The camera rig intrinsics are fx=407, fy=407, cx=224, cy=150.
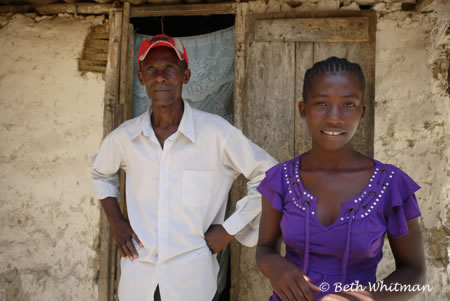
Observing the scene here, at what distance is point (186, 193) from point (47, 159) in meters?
1.64

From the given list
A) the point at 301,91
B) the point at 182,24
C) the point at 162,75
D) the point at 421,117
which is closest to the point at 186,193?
the point at 162,75

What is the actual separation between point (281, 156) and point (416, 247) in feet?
5.30

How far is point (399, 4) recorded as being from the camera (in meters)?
2.92

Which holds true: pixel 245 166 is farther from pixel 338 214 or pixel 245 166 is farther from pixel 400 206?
pixel 400 206

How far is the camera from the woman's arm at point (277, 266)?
137 cm

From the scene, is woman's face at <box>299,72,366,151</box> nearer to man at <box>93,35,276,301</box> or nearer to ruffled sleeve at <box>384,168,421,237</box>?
ruffled sleeve at <box>384,168,421,237</box>

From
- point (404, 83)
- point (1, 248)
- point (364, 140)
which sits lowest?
point (1, 248)

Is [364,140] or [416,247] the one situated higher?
[364,140]

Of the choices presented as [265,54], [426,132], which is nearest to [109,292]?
[265,54]

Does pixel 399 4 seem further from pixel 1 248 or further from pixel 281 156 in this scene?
pixel 1 248

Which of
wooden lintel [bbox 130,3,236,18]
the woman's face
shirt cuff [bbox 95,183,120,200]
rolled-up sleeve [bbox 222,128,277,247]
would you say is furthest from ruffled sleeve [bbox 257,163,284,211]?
wooden lintel [bbox 130,3,236,18]

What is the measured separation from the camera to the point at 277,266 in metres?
1.47

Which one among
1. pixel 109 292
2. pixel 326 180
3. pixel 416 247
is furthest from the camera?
pixel 109 292

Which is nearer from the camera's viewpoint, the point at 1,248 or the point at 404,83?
the point at 404,83
